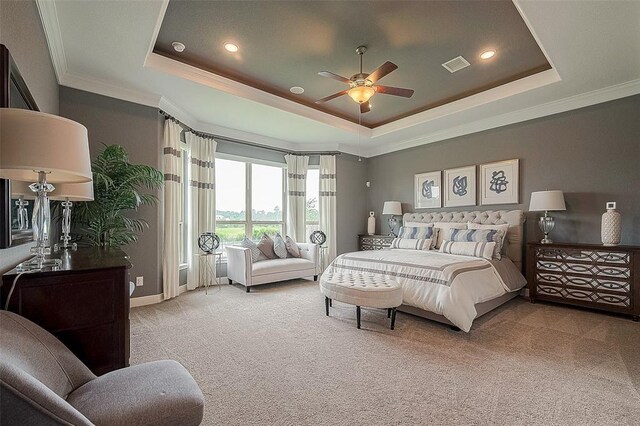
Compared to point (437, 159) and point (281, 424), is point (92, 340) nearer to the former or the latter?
point (281, 424)

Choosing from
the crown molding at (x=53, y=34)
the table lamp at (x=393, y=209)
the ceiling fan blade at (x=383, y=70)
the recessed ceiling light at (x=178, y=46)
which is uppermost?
the recessed ceiling light at (x=178, y=46)

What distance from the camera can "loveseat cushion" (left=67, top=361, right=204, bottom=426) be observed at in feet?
3.52

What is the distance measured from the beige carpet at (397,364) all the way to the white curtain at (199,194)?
3.79 ft

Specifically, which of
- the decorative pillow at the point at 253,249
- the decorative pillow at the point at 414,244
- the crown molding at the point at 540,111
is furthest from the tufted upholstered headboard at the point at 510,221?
the decorative pillow at the point at 253,249

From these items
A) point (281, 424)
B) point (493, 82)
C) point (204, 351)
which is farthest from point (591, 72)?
point (204, 351)

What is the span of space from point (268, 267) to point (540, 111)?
15.6 ft

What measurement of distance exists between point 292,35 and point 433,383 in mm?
3346

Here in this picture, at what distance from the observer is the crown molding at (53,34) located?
2293mm

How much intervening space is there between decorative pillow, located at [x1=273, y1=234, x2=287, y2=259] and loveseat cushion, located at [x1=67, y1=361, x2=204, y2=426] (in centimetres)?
401

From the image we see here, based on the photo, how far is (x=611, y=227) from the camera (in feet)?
11.4

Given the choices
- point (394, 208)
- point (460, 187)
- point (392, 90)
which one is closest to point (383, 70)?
point (392, 90)

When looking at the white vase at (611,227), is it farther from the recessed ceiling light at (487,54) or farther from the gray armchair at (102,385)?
the gray armchair at (102,385)

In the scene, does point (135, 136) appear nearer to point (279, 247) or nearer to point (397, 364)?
point (279, 247)

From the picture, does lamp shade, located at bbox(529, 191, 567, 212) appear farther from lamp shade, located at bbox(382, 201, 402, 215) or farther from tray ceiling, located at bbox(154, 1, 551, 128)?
lamp shade, located at bbox(382, 201, 402, 215)
